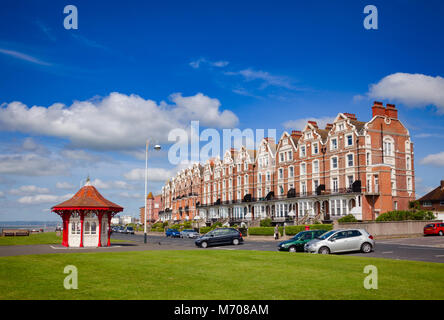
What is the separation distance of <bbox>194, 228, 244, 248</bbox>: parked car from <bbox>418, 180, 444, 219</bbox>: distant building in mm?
37763

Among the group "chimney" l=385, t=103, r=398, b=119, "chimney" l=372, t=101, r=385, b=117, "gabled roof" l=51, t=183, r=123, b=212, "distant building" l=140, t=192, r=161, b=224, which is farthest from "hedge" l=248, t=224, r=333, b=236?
"distant building" l=140, t=192, r=161, b=224

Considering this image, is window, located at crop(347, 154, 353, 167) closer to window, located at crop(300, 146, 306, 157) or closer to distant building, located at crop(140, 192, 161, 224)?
window, located at crop(300, 146, 306, 157)

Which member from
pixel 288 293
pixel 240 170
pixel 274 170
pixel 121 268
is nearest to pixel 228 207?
pixel 240 170

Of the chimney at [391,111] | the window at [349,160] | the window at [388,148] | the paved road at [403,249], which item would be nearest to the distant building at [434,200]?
the window at [388,148]

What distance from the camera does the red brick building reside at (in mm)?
50156

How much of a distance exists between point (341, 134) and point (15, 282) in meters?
47.5

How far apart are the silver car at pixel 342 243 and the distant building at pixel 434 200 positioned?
134 ft

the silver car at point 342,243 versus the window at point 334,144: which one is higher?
the window at point 334,144

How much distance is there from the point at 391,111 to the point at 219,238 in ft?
108

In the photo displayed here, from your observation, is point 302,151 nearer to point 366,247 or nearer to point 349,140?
point 349,140

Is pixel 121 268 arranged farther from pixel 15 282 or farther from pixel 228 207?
pixel 228 207

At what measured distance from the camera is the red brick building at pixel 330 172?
50.2 meters

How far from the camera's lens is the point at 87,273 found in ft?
45.1

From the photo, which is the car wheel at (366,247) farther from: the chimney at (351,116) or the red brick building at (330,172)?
the chimney at (351,116)
